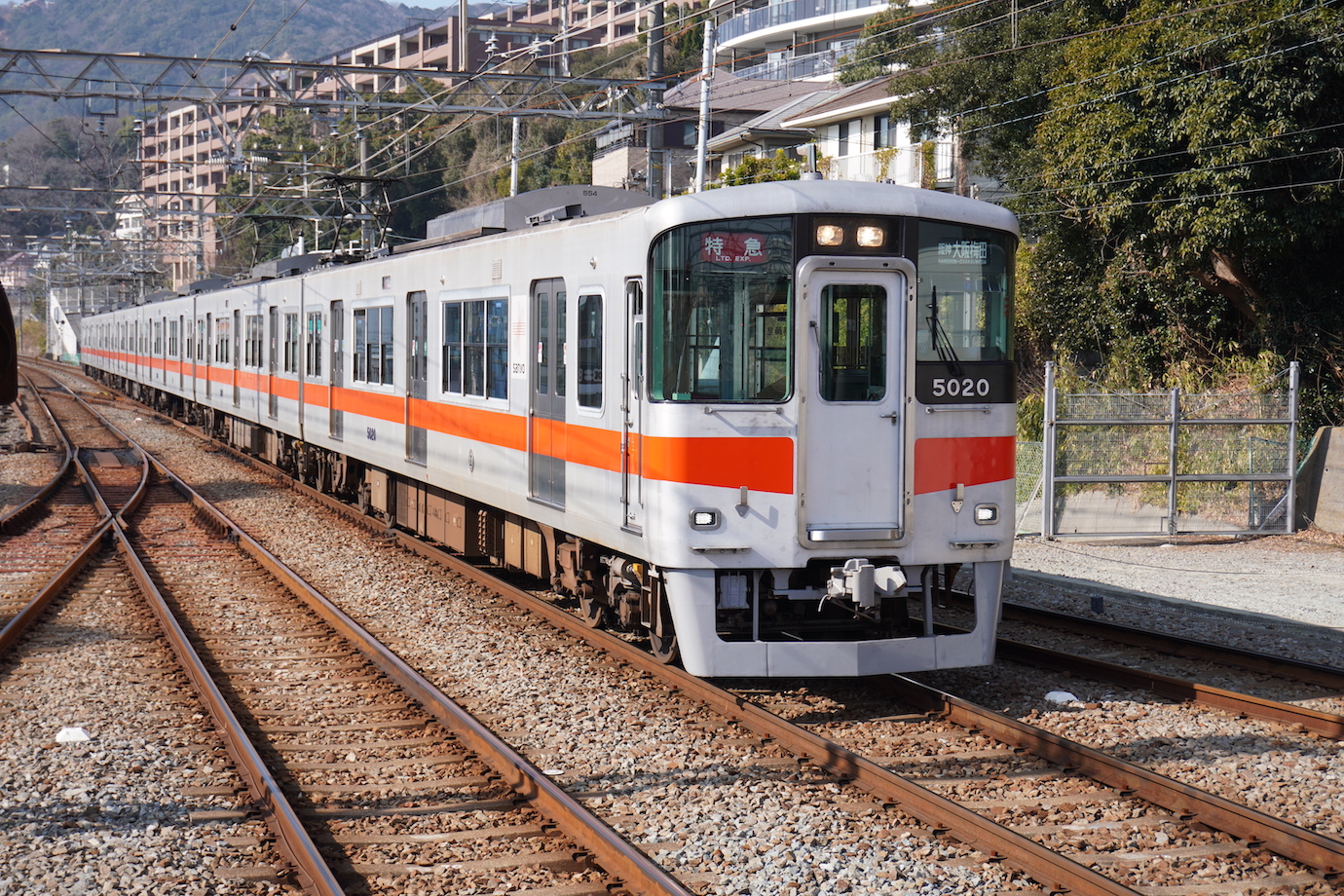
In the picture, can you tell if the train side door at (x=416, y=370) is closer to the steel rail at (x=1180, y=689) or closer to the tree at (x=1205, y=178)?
the steel rail at (x=1180, y=689)

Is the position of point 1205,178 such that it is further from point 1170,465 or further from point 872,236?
point 872,236

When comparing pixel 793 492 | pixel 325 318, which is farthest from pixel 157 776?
pixel 325 318

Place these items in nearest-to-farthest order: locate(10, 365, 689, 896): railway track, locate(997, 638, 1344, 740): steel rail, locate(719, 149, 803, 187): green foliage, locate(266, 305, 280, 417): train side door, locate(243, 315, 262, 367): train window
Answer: locate(10, 365, 689, 896): railway track
locate(997, 638, 1344, 740): steel rail
locate(266, 305, 280, 417): train side door
locate(243, 315, 262, 367): train window
locate(719, 149, 803, 187): green foliage

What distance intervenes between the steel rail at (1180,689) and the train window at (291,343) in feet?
38.0

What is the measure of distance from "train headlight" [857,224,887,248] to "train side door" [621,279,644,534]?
1225 mm

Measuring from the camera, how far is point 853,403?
7.23m

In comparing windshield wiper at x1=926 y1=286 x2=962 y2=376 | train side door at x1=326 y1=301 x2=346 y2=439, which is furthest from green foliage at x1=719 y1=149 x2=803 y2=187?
windshield wiper at x1=926 y1=286 x2=962 y2=376

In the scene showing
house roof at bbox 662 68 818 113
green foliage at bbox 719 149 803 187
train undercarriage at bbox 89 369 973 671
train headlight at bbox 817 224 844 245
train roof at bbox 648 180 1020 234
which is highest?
house roof at bbox 662 68 818 113

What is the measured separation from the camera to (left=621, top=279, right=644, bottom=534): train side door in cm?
752

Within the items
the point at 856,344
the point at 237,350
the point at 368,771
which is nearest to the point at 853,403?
the point at 856,344

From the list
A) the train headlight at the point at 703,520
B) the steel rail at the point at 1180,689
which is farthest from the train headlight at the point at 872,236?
the steel rail at the point at 1180,689

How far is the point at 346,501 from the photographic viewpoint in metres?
17.2

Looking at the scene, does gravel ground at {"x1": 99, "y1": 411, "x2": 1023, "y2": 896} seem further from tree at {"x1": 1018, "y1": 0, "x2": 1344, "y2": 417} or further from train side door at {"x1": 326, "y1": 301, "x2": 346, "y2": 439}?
tree at {"x1": 1018, "y1": 0, "x2": 1344, "y2": 417}

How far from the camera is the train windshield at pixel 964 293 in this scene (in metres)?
7.36
